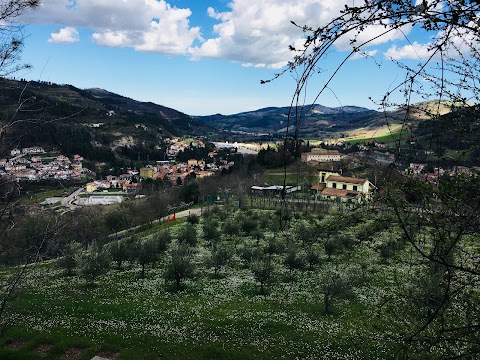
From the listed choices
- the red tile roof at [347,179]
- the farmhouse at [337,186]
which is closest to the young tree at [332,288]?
the farmhouse at [337,186]

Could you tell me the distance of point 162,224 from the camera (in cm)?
5056

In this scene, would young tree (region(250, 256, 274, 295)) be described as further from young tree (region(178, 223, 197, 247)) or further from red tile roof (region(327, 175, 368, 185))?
red tile roof (region(327, 175, 368, 185))

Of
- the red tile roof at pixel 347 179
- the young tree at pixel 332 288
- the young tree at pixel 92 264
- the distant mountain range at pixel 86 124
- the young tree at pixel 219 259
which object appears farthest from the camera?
the red tile roof at pixel 347 179

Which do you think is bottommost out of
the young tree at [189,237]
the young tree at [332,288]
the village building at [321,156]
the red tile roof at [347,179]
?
the young tree at [189,237]

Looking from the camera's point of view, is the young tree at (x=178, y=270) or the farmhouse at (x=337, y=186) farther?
the farmhouse at (x=337, y=186)

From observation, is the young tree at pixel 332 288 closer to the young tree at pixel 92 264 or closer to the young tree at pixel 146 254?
the young tree at pixel 146 254

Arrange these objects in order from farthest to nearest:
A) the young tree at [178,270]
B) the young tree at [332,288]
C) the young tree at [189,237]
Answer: the young tree at [189,237]
the young tree at [178,270]
the young tree at [332,288]

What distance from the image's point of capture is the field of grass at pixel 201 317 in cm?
1457

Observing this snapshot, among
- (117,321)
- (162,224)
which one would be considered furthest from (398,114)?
(162,224)

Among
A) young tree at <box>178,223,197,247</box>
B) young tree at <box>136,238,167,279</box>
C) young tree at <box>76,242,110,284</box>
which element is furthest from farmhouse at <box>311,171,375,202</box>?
young tree at <box>76,242,110,284</box>

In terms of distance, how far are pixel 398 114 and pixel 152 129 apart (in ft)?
660

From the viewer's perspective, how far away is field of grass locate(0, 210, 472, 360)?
1457cm

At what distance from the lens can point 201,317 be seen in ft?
60.1

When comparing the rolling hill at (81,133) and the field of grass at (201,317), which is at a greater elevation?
the rolling hill at (81,133)
